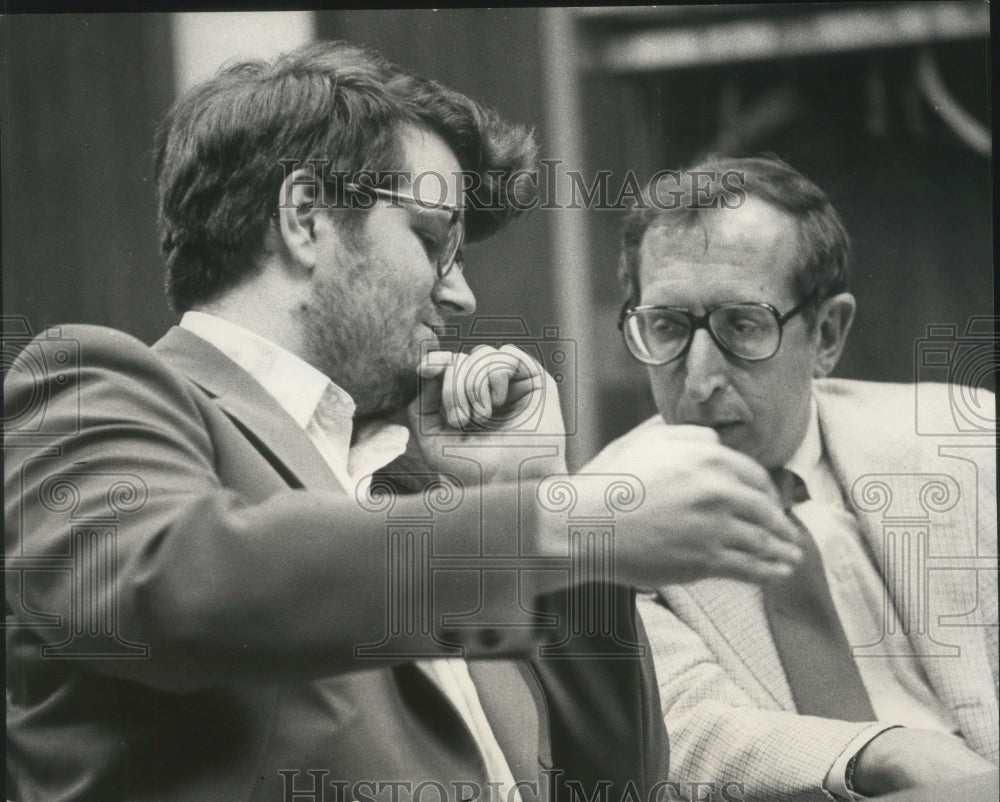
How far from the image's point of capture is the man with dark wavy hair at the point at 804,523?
3.26 m

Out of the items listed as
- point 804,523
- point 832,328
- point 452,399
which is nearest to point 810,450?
point 804,523

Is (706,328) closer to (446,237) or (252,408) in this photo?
(446,237)

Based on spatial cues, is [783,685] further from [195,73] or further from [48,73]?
[48,73]

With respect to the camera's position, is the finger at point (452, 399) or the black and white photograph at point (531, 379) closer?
the black and white photograph at point (531, 379)

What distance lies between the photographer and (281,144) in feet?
10.7

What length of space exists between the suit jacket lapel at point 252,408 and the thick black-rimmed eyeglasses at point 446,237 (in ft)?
1.68

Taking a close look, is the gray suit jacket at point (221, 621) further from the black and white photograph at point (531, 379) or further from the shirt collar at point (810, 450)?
the shirt collar at point (810, 450)

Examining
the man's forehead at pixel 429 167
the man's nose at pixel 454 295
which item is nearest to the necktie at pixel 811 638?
the man's nose at pixel 454 295

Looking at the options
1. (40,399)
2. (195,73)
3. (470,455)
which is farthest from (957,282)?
(40,399)

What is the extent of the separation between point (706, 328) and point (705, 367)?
0.09 meters

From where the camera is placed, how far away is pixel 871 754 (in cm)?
324

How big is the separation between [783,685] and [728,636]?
6.9 inches

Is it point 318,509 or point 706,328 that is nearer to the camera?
point 318,509

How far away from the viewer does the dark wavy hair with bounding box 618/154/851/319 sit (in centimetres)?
333
